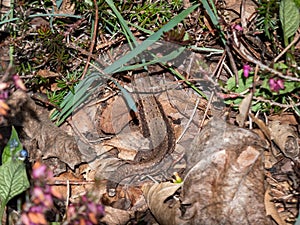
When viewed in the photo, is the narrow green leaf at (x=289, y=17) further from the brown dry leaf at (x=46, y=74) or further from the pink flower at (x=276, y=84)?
the brown dry leaf at (x=46, y=74)

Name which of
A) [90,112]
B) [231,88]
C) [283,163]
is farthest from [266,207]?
[90,112]

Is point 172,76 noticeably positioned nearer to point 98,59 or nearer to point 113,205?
point 98,59

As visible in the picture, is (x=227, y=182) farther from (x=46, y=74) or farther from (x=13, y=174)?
(x=46, y=74)

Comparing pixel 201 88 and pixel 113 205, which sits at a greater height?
pixel 201 88

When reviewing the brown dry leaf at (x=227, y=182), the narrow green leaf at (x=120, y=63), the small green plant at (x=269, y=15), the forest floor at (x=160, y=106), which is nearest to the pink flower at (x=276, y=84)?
the forest floor at (x=160, y=106)

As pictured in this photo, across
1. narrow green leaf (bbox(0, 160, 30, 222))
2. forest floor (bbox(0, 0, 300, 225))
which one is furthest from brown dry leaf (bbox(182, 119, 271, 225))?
narrow green leaf (bbox(0, 160, 30, 222))

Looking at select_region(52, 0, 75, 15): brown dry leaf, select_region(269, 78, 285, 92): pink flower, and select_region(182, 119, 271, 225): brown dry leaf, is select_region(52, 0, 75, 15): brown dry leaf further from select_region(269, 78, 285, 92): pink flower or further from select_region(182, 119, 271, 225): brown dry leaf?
select_region(269, 78, 285, 92): pink flower
